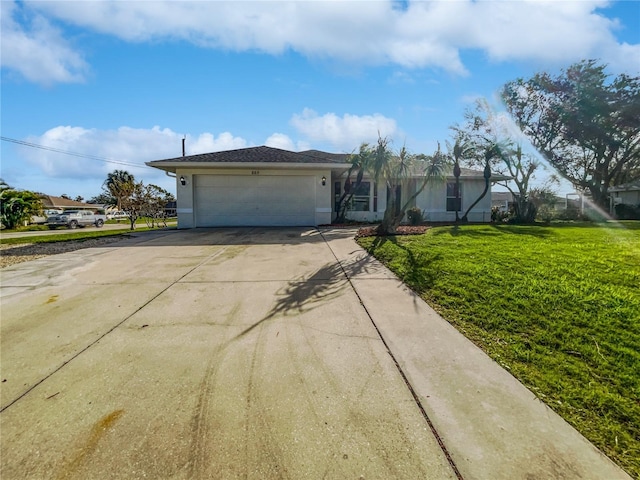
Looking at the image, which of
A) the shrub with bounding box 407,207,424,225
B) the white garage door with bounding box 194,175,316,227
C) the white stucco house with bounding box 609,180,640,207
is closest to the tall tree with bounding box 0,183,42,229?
the white garage door with bounding box 194,175,316,227

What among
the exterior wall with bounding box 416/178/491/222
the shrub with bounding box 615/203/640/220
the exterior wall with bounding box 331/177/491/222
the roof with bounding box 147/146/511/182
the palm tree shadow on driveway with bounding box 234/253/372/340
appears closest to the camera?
the palm tree shadow on driveway with bounding box 234/253/372/340

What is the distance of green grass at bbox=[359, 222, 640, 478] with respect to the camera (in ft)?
7.35

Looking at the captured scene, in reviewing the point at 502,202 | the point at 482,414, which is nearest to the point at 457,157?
the point at 482,414

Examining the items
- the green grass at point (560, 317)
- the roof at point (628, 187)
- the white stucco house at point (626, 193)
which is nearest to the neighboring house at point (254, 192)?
the green grass at point (560, 317)

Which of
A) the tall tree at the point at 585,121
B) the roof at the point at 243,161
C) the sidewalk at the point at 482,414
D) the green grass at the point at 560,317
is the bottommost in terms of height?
the sidewalk at the point at 482,414

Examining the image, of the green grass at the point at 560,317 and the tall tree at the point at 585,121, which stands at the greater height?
A: the tall tree at the point at 585,121

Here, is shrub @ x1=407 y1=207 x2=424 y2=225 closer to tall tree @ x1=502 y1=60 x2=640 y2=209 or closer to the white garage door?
the white garage door

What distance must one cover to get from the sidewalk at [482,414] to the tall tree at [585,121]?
23.3 m

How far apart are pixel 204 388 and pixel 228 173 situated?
13.4 meters

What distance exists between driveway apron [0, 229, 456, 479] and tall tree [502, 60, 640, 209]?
22.9 metres

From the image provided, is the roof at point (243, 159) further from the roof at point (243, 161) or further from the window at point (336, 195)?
the window at point (336, 195)

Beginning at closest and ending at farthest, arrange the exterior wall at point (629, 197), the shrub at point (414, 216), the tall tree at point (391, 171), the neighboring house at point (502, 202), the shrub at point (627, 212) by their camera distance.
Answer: the tall tree at point (391, 171) → the shrub at point (414, 216) → the shrub at point (627, 212) → the neighboring house at point (502, 202) → the exterior wall at point (629, 197)

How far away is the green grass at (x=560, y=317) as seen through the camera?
2.24 metres

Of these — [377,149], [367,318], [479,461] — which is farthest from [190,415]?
[377,149]
